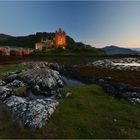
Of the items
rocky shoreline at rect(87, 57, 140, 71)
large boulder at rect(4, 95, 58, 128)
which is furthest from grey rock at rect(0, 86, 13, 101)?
rocky shoreline at rect(87, 57, 140, 71)

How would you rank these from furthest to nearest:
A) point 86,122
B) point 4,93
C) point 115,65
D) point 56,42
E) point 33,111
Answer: point 56,42, point 115,65, point 4,93, point 33,111, point 86,122

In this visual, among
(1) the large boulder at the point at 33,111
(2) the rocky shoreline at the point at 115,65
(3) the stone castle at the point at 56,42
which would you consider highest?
(3) the stone castle at the point at 56,42

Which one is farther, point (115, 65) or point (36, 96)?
point (115, 65)

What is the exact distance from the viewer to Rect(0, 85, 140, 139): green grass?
1367cm

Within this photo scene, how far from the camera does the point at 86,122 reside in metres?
15.4

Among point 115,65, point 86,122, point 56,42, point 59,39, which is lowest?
point 115,65

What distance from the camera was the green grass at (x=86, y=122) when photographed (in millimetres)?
13672

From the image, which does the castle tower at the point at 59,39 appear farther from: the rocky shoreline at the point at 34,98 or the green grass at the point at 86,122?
the green grass at the point at 86,122

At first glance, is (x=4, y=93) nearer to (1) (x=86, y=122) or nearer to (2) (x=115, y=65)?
(1) (x=86, y=122)

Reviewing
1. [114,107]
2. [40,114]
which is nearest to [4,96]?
[40,114]

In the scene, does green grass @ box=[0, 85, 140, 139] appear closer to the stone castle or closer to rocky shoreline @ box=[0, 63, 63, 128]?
rocky shoreline @ box=[0, 63, 63, 128]

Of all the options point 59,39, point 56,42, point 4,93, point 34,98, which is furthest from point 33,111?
point 59,39

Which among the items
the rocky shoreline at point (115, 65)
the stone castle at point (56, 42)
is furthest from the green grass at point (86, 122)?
the stone castle at point (56, 42)

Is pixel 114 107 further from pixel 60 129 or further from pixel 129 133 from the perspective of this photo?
pixel 60 129
